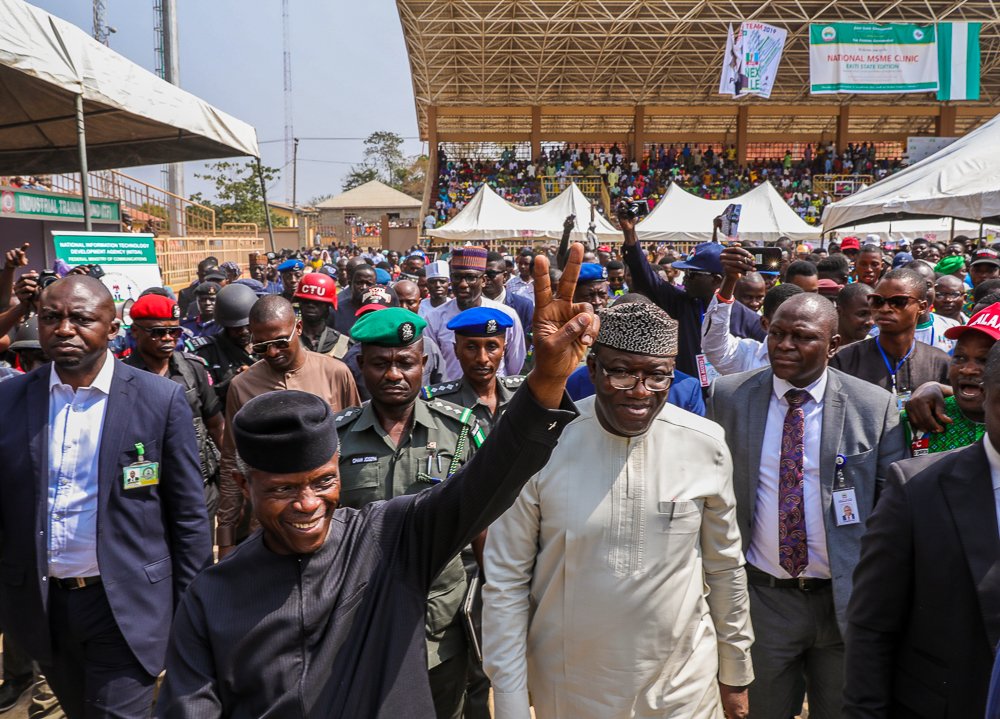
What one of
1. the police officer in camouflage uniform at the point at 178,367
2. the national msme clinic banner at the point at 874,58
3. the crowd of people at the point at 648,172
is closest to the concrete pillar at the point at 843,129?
the crowd of people at the point at 648,172

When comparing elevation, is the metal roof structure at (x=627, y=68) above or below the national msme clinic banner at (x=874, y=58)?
above

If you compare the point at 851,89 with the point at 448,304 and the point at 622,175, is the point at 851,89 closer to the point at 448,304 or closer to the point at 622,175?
the point at 622,175

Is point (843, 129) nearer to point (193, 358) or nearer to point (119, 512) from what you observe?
point (193, 358)

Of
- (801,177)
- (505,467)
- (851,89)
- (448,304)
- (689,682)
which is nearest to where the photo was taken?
(505,467)

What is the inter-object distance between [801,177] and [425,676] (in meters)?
33.8

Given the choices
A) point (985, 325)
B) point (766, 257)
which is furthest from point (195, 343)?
point (985, 325)

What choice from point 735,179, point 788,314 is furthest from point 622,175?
point 788,314

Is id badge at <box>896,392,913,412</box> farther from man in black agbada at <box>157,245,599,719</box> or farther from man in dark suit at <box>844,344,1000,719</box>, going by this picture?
man in black agbada at <box>157,245,599,719</box>

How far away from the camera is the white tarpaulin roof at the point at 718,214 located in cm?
1772

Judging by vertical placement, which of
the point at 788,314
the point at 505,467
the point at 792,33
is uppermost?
the point at 792,33

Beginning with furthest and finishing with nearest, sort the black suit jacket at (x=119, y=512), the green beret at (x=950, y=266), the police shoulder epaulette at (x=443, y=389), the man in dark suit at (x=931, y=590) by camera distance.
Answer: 1. the green beret at (x=950, y=266)
2. the police shoulder epaulette at (x=443, y=389)
3. the black suit jacket at (x=119, y=512)
4. the man in dark suit at (x=931, y=590)

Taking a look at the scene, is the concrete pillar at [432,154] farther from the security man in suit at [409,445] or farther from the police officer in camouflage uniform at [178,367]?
the security man in suit at [409,445]

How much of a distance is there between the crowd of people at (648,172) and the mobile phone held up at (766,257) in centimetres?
2474

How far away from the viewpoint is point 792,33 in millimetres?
28219
